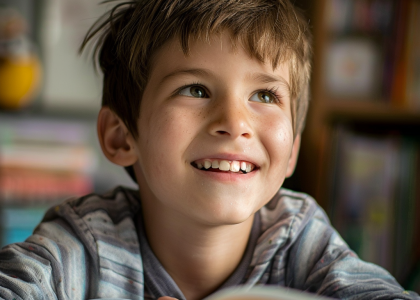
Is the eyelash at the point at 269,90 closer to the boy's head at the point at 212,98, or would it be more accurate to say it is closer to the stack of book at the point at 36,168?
the boy's head at the point at 212,98

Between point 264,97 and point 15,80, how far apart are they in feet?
4.88

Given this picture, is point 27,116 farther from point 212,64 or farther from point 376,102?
point 212,64

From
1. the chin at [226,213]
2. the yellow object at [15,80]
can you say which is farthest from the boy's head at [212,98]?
the yellow object at [15,80]

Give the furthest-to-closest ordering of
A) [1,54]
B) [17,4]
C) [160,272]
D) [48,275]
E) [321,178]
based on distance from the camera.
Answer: [17,4], [1,54], [321,178], [160,272], [48,275]

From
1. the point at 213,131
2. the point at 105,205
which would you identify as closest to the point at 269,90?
the point at 213,131

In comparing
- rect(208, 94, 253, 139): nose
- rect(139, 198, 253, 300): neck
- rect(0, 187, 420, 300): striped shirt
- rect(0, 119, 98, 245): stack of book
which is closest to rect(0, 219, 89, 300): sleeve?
rect(0, 187, 420, 300): striped shirt

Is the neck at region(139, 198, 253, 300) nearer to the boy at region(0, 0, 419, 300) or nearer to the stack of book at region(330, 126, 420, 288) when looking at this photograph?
the boy at region(0, 0, 419, 300)

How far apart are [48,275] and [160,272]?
0.18 metres

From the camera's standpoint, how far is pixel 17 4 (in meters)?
2.21

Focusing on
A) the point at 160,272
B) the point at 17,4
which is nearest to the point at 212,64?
the point at 160,272

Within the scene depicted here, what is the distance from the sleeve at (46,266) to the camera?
66 centimetres

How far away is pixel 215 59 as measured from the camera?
0.73m

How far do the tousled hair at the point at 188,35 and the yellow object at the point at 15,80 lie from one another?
123 cm

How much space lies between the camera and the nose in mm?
709
